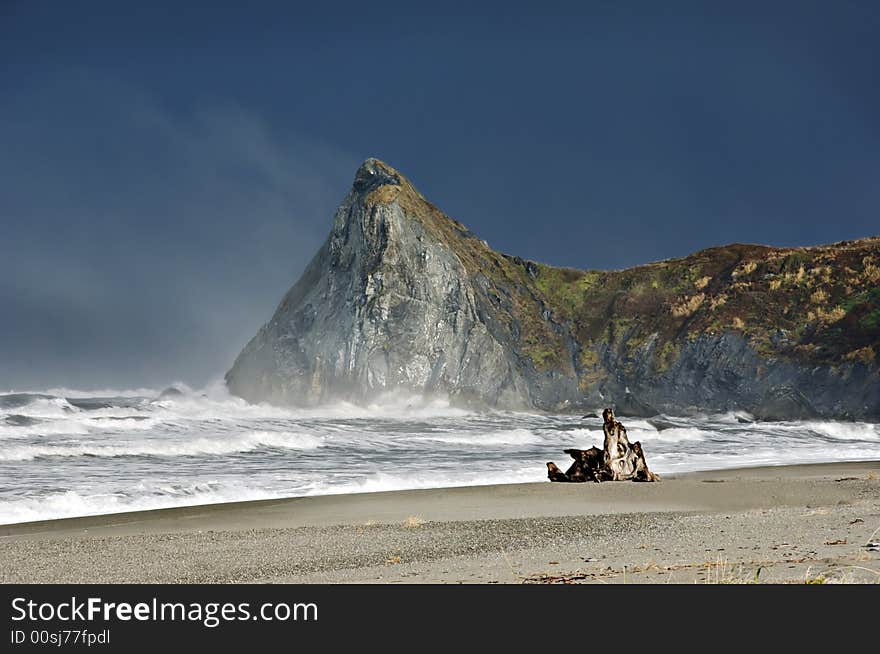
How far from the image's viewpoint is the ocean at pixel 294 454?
14906mm

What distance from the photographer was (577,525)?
1043 centimetres

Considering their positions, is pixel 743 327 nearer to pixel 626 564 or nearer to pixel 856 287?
pixel 856 287

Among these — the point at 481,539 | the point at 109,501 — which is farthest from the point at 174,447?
the point at 481,539

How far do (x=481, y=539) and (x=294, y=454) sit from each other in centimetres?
1530

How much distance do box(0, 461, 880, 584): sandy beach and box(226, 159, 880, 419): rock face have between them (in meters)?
39.5

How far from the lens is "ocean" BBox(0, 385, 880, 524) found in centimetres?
1491

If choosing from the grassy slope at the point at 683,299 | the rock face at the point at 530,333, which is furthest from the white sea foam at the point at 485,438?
the grassy slope at the point at 683,299

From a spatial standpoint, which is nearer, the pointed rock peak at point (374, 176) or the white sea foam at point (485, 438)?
the white sea foam at point (485, 438)

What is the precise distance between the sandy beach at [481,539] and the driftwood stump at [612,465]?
2.15 metres

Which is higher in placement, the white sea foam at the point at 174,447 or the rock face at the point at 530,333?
the rock face at the point at 530,333

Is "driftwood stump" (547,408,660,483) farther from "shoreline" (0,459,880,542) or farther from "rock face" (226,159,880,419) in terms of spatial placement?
"rock face" (226,159,880,419)

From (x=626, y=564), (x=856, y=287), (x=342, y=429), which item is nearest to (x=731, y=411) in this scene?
(x=856, y=287)

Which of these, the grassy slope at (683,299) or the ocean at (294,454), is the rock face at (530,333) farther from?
the ocean at (294,454)

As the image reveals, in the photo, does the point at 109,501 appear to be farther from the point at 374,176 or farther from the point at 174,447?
the point at 374,176
